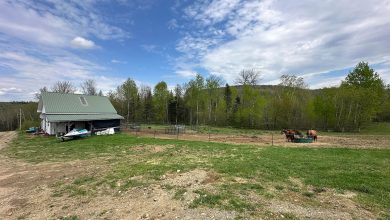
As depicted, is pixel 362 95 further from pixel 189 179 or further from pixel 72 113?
pixel 72 113

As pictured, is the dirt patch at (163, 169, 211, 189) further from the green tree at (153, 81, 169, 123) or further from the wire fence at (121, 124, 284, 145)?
the green tree at (153, 81, 169, 123)

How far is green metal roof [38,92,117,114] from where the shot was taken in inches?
1196

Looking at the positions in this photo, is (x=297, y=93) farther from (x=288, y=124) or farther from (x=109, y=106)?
(x=109, y=106)

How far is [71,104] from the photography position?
3247 centimetres

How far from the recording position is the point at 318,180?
8.55 meters

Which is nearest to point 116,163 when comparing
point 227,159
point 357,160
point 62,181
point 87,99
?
point 62,181

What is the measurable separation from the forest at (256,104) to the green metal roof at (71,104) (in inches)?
488

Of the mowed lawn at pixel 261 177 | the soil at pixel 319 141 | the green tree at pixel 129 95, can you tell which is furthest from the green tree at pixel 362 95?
the green tree at pixel 129 95

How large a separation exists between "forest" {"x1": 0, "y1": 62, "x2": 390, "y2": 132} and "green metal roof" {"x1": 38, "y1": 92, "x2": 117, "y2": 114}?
1239cm

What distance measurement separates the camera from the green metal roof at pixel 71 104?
30391mm

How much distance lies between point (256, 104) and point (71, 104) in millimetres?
31687

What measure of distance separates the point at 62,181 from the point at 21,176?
275cm

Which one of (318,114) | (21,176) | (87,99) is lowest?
(21,176)

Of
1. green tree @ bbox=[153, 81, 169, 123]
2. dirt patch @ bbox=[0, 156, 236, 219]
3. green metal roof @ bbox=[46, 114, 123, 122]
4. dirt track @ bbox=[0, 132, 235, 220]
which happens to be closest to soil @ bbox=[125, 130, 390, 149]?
green metal roof @ bbox=[46, 114, 123, 122]
